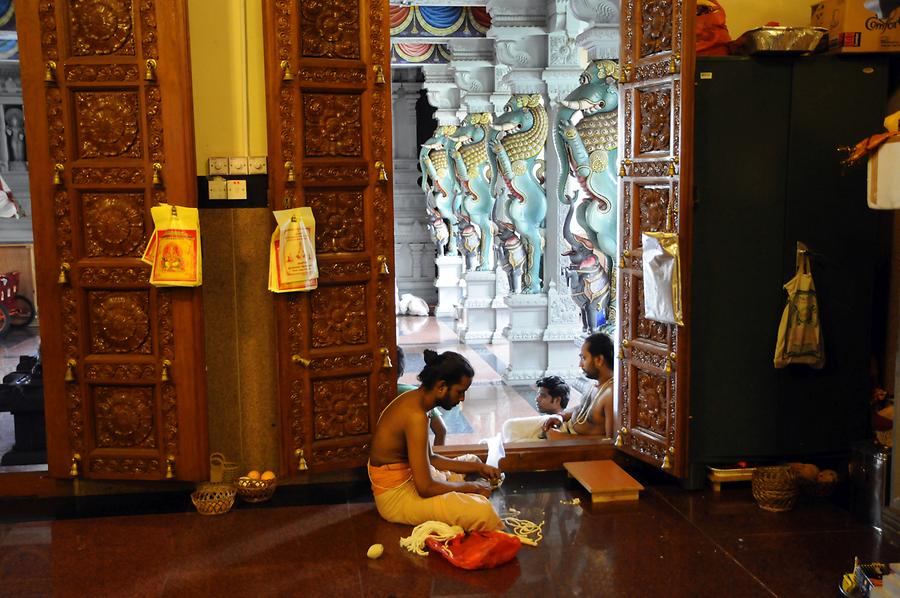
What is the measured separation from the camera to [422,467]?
379 cm

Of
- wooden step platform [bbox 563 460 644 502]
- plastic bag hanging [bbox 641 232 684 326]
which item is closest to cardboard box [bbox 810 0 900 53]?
plastic bag hanging [bbox 641 232 684 326]

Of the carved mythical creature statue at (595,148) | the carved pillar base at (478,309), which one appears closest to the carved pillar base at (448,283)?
the carved pillar base at (478,309)

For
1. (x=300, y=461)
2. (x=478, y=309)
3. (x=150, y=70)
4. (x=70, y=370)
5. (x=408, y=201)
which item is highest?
(x=150, y=70)

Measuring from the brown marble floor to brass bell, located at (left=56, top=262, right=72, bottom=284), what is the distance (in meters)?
1.07

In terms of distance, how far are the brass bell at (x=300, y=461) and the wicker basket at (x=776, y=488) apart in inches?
82.1

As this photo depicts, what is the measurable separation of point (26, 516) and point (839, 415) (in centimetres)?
383

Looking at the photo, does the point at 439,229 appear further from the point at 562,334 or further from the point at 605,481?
the point at 605,481

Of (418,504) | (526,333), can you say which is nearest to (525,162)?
(526,333)

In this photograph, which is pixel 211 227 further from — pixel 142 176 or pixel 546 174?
pixel 546 174

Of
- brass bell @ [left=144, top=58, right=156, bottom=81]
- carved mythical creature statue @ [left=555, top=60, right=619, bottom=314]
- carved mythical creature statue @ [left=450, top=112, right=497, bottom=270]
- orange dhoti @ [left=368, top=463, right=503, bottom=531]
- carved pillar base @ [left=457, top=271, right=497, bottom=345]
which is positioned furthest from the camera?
carved pillar base @ [left=457, top=271, right=497, bottom=345]

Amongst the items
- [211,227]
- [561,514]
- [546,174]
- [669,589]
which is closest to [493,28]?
[546,174]

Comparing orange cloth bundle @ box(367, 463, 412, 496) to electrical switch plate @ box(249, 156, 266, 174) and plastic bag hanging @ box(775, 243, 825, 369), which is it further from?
plastic bag hanging @ box(775, 243, 825, 369)

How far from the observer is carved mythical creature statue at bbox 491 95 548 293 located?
319 inches

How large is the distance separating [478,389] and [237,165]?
429 cm
